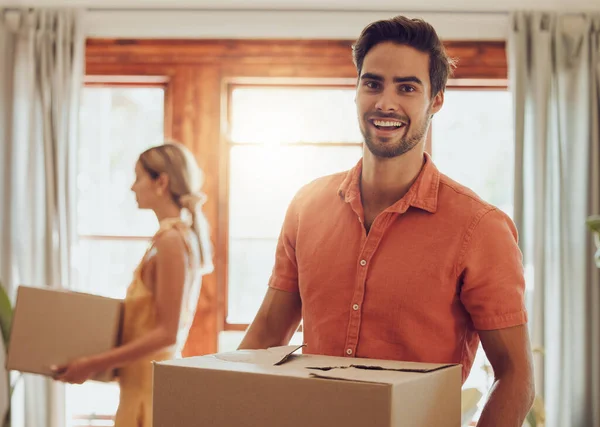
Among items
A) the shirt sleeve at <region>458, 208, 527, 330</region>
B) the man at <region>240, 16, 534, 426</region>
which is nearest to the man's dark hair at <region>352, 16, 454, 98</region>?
the man at <region>240, 16, 534, 426</region>

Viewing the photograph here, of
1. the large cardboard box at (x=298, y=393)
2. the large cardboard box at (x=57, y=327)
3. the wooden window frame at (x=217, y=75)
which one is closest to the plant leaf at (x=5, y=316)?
the large cardboard box at (x=57, y=327)

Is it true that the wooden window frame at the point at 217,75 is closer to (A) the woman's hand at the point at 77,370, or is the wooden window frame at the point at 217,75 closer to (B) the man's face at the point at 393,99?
(A) the woman's hand at the point at 77,370

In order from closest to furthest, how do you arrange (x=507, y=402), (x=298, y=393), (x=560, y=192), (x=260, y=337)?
(x=298, y=393) < (x=507, y=402) < (x=260, y=337) < (x=560, y=192)

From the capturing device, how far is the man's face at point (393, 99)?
123 cm

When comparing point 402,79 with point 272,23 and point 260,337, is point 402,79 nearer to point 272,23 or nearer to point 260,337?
point 260,337

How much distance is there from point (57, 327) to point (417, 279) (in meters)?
1.24

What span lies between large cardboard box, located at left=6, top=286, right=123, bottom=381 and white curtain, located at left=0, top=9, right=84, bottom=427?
131 centimetres

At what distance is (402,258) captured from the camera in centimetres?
119

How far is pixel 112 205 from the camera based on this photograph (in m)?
3.56

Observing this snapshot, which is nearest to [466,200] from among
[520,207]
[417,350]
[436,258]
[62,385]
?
[436,258]

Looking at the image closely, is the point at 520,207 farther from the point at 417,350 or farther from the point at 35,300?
the point at 417,350

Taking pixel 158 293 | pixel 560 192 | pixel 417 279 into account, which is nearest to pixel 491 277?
pixel 417 279

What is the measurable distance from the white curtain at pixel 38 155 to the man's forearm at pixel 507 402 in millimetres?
2614

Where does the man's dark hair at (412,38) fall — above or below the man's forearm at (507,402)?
above
